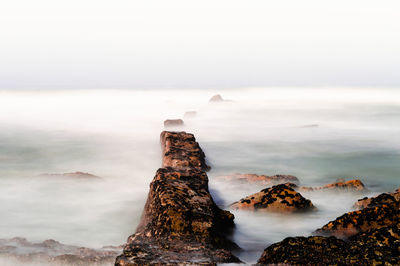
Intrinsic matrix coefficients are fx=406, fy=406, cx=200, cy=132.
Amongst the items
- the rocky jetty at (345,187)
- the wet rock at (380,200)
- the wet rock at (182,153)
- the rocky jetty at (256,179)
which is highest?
the wet rock at (182,153)

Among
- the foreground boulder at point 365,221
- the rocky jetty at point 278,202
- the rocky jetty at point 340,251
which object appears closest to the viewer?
the rocky jetty at point 340,251

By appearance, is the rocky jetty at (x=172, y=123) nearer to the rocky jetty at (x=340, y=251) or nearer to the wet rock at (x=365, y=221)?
the wet rock at (x=365, y=221)

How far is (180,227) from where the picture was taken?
602 cm

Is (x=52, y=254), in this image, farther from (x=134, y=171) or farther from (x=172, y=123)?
(x=172, y=123)

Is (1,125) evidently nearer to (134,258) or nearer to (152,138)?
(152,138)

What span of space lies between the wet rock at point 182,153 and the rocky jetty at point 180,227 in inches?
81.4

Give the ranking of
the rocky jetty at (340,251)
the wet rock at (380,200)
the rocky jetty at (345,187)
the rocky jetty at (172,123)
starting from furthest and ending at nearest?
the rocky jetty at (172,123) → the rocky jetty at (345,187) → the wet rock at (380,200) → the rocky jetty at (340,251)

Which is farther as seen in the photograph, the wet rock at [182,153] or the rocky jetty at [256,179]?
the rocky jetty at [256,179]

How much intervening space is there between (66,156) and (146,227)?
42.0ft

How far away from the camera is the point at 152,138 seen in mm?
22594

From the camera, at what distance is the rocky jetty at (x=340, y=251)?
462 centimetres

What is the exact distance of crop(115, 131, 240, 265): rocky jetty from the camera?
4995 mm

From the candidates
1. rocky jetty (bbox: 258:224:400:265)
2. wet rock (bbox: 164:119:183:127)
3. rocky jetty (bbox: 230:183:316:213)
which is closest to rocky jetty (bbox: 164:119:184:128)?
wet rock (bbox: 164:119:183:127)

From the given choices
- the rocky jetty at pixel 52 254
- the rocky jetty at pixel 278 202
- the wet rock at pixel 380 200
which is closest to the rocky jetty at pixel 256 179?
the rocky jetty at pixel 278 202
